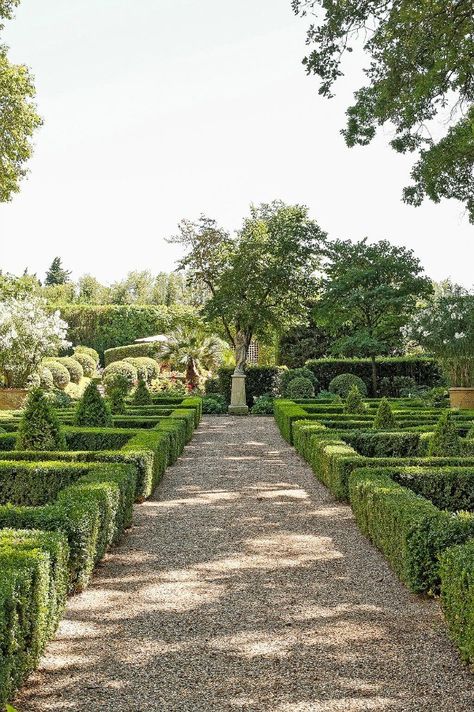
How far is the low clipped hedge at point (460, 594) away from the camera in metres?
3.51

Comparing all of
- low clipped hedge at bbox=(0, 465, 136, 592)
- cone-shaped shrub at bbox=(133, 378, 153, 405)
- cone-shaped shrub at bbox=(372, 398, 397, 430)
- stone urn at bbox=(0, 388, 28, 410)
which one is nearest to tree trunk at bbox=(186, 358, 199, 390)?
cone-shaped shrub at bbox=(133, 378, 153, 405)

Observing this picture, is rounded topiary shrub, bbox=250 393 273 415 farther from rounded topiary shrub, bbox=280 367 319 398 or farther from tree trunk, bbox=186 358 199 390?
tree trunk, bbox=186 358 199 390

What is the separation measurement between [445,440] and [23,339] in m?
12.9

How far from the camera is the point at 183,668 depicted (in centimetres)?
361

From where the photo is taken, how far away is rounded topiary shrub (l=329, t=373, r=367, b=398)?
22.7 meters

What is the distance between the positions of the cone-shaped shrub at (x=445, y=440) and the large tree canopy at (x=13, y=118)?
44.2 feet

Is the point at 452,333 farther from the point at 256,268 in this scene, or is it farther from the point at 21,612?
the point at 21,612

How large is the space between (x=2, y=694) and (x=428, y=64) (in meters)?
11.3

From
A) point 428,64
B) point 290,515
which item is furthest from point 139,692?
point 428,64

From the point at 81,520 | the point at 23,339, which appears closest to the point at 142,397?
the point at 23,339

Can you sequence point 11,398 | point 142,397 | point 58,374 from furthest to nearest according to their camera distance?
1. point 58,374
2. point 11,398
3. point 142,397

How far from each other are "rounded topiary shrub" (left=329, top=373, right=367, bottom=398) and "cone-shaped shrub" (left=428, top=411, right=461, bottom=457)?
544 inches

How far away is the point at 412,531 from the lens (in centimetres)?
470

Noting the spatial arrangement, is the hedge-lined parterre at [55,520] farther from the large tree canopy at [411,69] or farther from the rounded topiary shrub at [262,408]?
the rounded topiary shrub at [262,408]
